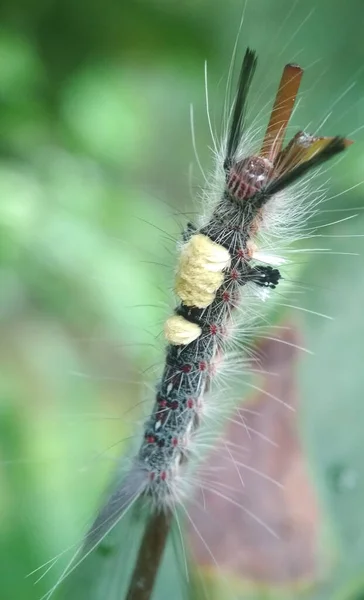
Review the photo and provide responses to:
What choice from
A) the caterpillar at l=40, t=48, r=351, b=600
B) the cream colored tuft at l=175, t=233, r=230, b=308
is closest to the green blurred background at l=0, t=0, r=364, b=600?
the caterpillar at l=40, t=48, r=351, b=600

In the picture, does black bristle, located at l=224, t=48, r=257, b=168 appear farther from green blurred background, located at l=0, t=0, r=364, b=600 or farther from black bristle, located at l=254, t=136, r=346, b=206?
green blurred background, located at l=0, t=0, r=364, b=600

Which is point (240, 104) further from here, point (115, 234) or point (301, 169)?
point (115, 234)

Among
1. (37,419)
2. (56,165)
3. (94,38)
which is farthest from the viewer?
(94,38)

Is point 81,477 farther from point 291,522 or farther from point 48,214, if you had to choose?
point 48,214

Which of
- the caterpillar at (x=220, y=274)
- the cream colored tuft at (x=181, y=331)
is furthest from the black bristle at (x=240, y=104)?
the cream colored tuft at (x=181, y=331)

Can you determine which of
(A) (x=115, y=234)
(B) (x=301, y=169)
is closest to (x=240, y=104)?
(B) (x=301, y=169)

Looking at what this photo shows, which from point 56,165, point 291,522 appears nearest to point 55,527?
point 291,522

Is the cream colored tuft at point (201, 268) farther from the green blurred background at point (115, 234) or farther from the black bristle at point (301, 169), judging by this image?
the green blurred background at point (115, 234)
